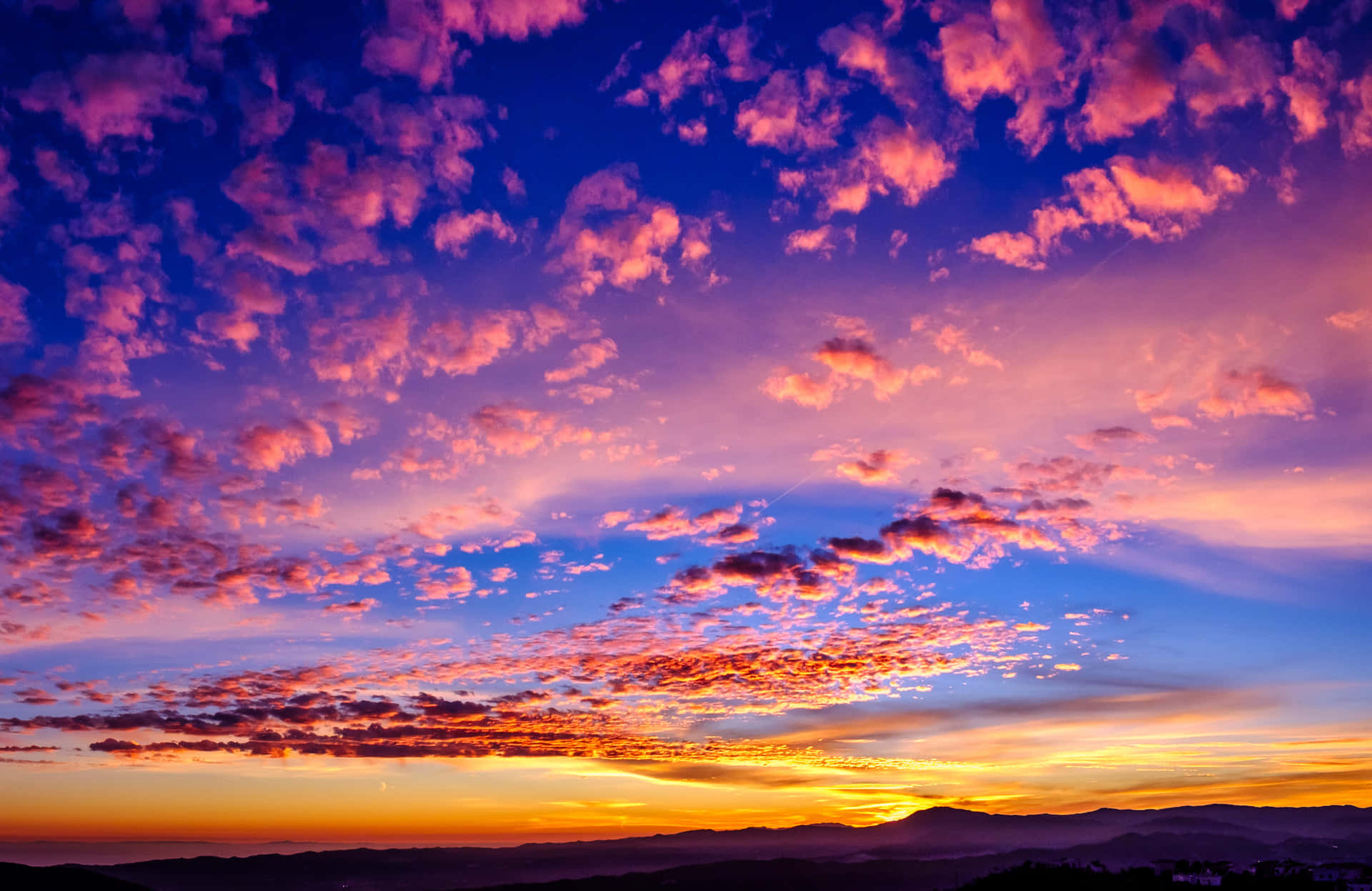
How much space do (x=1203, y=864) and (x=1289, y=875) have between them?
119 feet

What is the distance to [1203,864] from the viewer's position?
199500mm

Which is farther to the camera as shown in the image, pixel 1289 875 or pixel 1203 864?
pixel 1203 864

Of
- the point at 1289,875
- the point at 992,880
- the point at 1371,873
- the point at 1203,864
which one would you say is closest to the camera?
the point at 1371,873

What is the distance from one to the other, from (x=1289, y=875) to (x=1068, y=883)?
46.1 metres

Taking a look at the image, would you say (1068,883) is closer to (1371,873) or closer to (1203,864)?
(1371,873)

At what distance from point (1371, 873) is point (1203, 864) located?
164 feet

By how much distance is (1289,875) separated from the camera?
16612 centimetres

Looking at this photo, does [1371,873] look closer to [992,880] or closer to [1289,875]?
[1289,875]

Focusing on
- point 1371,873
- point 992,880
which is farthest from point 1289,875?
point 992,880

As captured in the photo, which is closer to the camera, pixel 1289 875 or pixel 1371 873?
pixel 1371 873

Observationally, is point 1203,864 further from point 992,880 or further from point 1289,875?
point 992,880

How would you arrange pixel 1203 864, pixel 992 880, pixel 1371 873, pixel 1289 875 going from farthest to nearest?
pixel 1203 864
pixel 992 880
pixel 1289 875
pixel 1371 873

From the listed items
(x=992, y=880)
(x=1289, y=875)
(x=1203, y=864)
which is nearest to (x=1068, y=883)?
(x=992, y=880)

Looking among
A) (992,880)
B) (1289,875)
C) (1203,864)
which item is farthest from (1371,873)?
(992,880)
